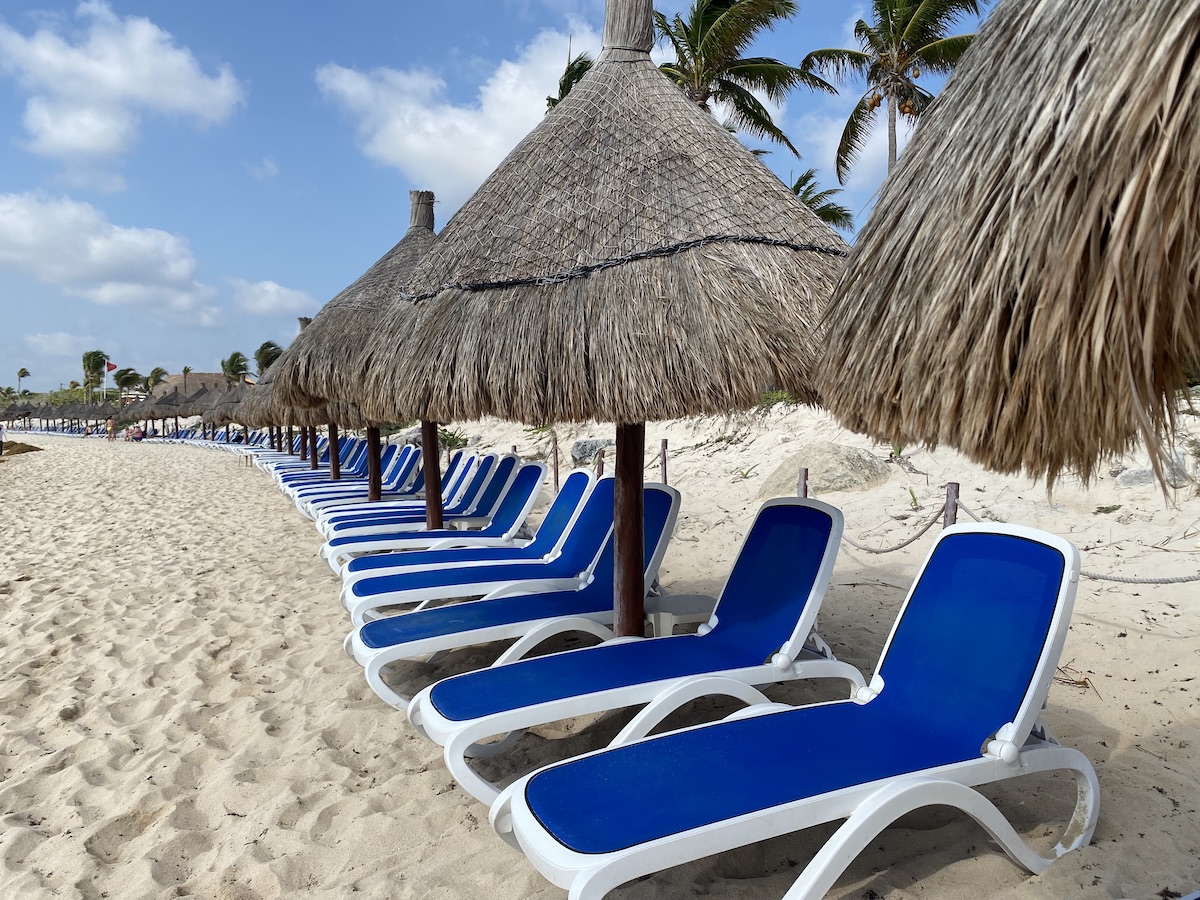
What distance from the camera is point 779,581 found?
3.35 metres

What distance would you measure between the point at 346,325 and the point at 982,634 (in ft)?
19.7

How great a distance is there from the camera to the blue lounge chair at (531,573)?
4.01 m

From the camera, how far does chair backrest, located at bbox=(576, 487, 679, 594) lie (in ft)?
13.4

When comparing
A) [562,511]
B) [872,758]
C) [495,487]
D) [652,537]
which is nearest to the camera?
[872,758]

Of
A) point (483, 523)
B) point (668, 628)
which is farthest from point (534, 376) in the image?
point (483, 523)

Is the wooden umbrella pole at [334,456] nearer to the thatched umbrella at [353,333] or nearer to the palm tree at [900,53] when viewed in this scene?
the thatched umbrella at [353,333]

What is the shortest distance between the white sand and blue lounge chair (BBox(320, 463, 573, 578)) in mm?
475

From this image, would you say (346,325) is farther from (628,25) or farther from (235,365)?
(235,365)

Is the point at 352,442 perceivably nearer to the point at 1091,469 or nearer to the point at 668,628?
the point at 668,628

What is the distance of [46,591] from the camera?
19.0 ft

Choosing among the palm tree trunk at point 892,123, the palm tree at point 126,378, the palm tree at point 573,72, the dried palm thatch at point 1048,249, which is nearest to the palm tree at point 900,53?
the palm tree trunk at point 892,123

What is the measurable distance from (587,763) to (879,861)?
980 mm

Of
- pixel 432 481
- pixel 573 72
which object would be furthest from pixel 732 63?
pixel 432 481

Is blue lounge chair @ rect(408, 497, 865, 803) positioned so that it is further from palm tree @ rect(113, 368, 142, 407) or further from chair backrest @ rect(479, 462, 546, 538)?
palm tree @ rect(113, 368, 142, 407)
